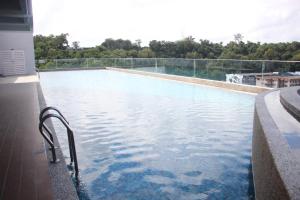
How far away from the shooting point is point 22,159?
367 cm

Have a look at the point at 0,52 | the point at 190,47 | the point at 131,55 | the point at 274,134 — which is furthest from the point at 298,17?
the point at 274,134

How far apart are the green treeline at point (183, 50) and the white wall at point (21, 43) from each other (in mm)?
10615

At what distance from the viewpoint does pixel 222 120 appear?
7578mm

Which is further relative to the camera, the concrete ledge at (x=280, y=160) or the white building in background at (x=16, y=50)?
the white building in background at (x=16, y=50)

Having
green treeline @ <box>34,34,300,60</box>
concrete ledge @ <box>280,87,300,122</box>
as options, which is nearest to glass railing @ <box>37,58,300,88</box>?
concrete ledge @ <box>280,87,300,122</box>

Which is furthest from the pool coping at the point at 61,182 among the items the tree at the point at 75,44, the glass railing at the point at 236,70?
the tree at the point at 75,44

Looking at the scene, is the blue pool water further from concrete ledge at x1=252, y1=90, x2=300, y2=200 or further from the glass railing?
the glass railing

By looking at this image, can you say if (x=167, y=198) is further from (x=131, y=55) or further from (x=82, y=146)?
(x=131, y=55)

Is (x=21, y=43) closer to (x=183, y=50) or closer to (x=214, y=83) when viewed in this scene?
(x=214, y=83)

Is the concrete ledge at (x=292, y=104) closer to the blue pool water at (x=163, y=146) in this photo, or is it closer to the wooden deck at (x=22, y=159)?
the blue pool water at (x=163, y=146)

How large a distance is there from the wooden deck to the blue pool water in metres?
0.69

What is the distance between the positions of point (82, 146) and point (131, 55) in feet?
104

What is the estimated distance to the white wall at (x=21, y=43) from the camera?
Answer: 687 inches

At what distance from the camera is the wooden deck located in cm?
282
